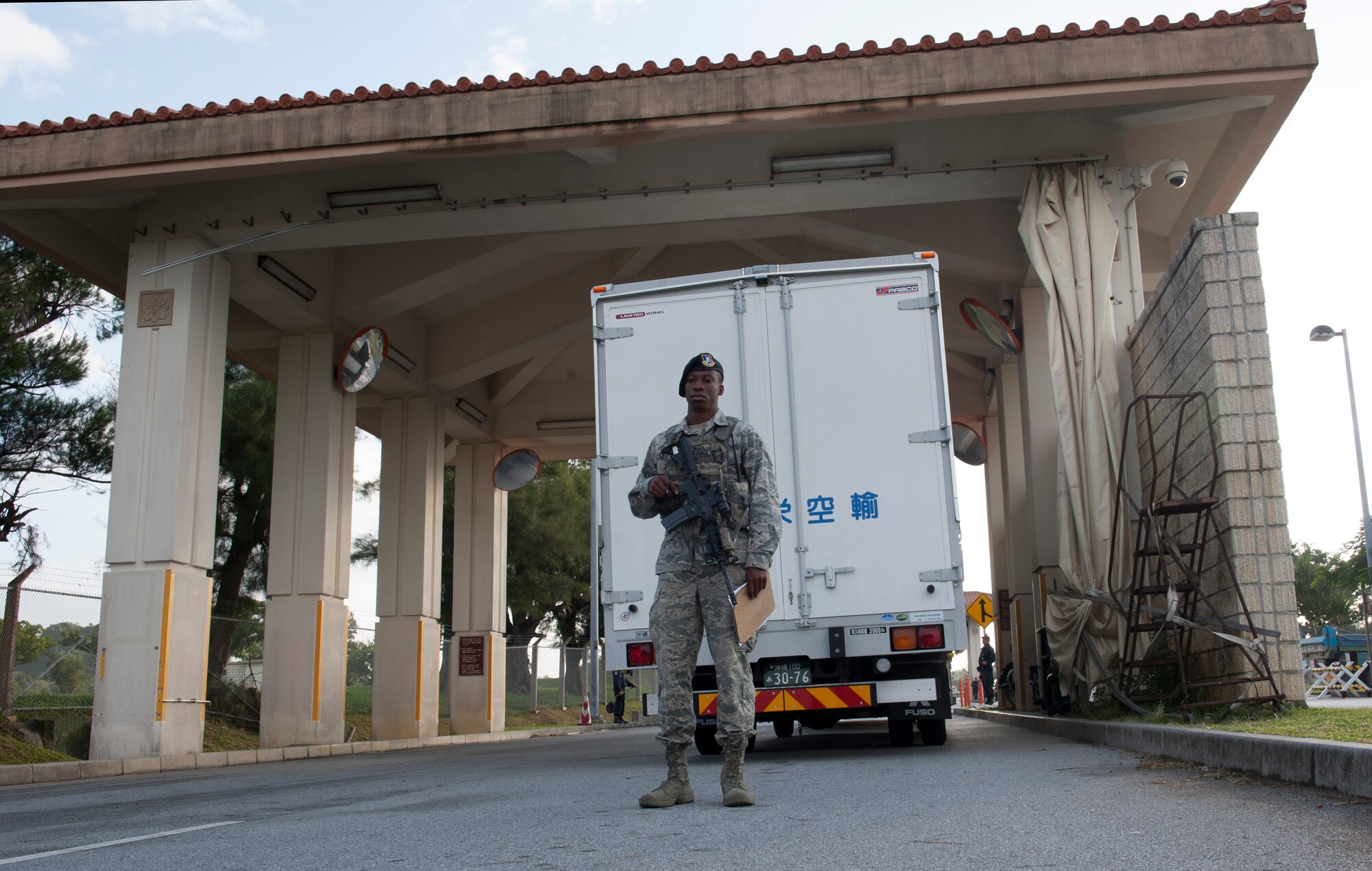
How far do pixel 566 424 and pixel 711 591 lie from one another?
17.6 meters

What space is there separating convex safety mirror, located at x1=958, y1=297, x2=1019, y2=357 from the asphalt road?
702 cm

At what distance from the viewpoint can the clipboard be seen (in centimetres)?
537

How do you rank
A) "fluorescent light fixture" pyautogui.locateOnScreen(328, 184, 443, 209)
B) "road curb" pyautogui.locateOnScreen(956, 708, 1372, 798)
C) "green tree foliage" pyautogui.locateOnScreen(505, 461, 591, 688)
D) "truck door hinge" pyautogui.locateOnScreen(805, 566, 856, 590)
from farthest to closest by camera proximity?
"green tree foliage" pyautogui.locateOnScreen(505, 461, 591, 688) → "fluorescent light fixture" pyautogui.locateOnScreen(328, 184, 443, 209) → "truck door hinge" pyautogui.locateOnScreen(805, 566, 856, 590) → "road curb" pyautogui.locateOnScreen(956, 708, 1372, 798)

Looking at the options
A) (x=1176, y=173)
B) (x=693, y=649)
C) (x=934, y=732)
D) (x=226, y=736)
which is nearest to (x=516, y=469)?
(x=226, y=736)

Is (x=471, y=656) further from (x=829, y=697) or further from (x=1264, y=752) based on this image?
(x=1264, y=752)

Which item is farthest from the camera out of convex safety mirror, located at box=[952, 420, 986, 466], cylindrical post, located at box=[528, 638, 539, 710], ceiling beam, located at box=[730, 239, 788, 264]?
cylindrical post, located at box=[528, 638, 539, 710]

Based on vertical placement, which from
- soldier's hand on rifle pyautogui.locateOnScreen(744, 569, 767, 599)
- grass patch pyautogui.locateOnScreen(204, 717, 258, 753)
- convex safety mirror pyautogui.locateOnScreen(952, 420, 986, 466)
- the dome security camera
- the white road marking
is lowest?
grass patch pyautogui.locateOnScreen(204, 717, 258, 753)

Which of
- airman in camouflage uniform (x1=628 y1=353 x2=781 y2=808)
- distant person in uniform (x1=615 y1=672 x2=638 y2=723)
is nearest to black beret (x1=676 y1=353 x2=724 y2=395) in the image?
airman in camouflage uniform (x1=628 y1=353 x2=781 y2=808)

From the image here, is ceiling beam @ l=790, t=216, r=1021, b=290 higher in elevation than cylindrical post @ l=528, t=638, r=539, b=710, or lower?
higher

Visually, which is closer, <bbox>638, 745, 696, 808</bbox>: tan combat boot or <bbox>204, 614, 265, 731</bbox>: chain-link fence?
<bbox>638, 745, 696, 808</bbox>: tan combat boot

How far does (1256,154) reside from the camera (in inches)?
538

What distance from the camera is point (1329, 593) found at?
50.7 m

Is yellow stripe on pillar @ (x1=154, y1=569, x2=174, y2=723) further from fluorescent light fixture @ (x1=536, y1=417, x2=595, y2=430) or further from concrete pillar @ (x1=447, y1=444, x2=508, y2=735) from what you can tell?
fluorescent light fixture @ (x1=536, y1=417, x2=595, y2=430)

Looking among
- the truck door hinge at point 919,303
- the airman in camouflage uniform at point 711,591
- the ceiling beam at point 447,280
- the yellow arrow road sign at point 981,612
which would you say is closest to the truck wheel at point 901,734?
the truck door hinge at point 919,303
